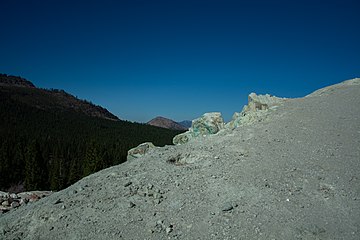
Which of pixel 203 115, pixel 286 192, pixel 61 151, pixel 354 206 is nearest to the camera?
pixel 354 206

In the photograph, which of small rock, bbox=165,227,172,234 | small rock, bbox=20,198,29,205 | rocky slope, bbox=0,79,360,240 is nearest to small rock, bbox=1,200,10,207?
small rock, bbox=20,198,29,205

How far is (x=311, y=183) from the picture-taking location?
12195 mm

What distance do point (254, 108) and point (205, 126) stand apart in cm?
467

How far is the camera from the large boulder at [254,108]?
23.1 m

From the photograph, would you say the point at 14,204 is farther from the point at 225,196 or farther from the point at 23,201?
the point at 225,196

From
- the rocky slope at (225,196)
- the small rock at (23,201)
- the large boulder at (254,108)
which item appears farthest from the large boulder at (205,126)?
the small rock at (23,201)

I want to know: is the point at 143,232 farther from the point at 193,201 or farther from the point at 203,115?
the point at 203,115

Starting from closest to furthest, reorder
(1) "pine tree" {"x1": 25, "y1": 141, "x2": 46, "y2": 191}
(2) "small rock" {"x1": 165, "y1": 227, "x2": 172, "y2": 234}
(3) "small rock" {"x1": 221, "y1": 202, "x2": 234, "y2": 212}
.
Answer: (2) "small rock" {"x1": 165, "y1": 227, "x2": 172, "y2": 234}
(3) "small rock" {"x1": 221, "y1": 202, "x2": 234, "y2": 212}
(1) "pine tree" {"x1": 25, "y1": 141, "x2": 46, "y2": 191}

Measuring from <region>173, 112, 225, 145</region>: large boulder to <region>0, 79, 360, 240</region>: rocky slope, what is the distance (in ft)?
25.2

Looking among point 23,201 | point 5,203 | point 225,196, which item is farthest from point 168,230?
point 23,201

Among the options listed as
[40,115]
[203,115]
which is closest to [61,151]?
[203,115]

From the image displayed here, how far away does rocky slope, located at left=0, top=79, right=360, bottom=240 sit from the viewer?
33.0 ft

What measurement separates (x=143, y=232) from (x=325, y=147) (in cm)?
1070

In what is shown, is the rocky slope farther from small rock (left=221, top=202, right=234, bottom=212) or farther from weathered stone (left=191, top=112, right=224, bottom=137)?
weathered stone (left=191, top=112, right=224, bottom=137)
